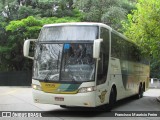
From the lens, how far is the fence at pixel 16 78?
4538 centimetres

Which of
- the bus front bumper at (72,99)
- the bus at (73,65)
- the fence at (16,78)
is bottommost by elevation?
the fence at (16,78)

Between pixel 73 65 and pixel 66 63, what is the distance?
0.26 metres

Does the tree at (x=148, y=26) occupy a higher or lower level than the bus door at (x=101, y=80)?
higher

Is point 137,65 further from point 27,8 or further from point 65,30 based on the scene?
point 27,8

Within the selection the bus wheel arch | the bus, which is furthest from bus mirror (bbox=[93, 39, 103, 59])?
the bus wheel arch

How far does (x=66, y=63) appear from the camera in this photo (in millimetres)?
12867

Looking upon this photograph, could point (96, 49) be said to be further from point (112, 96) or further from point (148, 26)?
point (148, 26)

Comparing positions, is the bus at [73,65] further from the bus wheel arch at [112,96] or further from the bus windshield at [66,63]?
the bus wheel arch at [112,96]

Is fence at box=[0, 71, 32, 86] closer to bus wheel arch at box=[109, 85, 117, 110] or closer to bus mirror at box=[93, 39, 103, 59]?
bus wheel arch at box=[109, 85, 117, 110]

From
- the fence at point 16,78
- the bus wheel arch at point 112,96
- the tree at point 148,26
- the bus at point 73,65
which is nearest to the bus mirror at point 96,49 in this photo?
the bus at point 73,65

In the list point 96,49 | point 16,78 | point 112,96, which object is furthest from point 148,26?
point 16,78

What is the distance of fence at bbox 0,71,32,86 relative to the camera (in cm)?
4538

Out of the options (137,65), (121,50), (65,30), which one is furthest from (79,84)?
(137,65)

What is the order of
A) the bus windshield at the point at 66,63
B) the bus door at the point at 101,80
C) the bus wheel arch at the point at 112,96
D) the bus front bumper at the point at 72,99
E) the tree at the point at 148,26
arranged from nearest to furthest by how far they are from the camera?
1. the bus front bumper at the point at 72,99
2. the bus windshield at the point at 66,63
3. the bus door at the point at 101,80
4. the bus wheel arch at the point at 112,96
5. the tree at the point at 148,26
